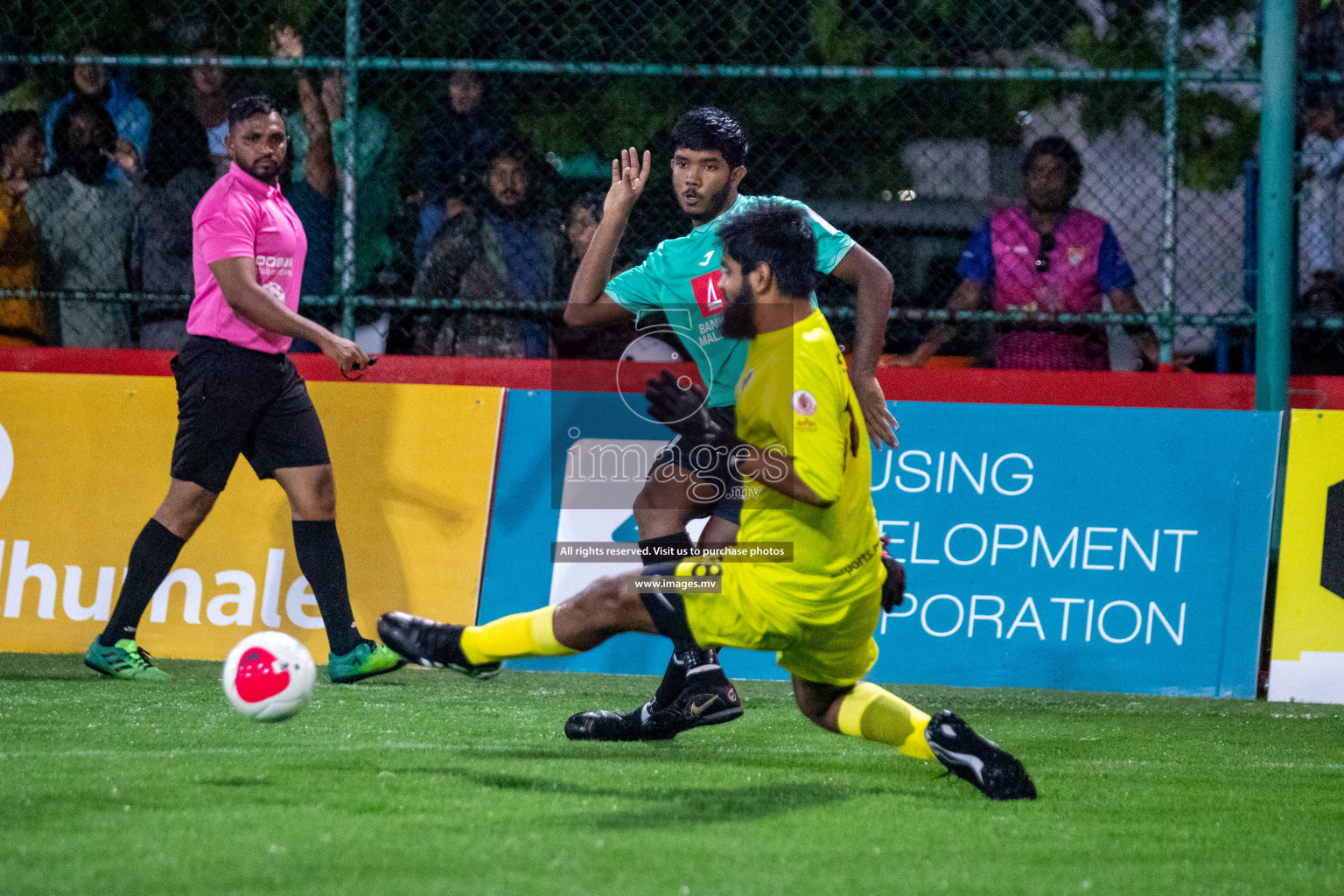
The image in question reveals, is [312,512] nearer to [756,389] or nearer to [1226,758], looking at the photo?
[756,389]

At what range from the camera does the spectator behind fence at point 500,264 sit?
7938 mm

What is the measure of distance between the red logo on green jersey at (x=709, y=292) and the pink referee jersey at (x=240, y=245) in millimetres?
1865

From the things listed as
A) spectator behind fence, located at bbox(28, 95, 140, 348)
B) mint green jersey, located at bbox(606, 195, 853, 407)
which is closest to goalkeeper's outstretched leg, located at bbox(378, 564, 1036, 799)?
mint green jersey, located at bbox(606, 195, 853, 407)

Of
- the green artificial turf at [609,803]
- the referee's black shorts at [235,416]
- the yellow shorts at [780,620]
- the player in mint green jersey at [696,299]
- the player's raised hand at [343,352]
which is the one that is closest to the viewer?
the green artificial turf at [609,803]

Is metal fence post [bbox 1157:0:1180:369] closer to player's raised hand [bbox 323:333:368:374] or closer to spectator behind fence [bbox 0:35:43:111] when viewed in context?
player's raised hand [bbox 323:333:368:374]

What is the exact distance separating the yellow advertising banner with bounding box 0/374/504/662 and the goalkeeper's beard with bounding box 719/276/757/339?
288 cm

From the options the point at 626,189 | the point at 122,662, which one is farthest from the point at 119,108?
the point at 626,189

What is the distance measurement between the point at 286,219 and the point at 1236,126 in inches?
181

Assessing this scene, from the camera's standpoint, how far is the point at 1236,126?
782 centimetres

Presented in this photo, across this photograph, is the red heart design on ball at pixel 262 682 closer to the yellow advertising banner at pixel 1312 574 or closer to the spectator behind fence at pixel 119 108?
the yellow advertising banner at pixel 1312 574

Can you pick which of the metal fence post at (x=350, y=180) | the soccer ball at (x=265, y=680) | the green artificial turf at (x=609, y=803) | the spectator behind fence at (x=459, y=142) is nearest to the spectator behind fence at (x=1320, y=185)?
the green artificial turf at (x=609, y=803)

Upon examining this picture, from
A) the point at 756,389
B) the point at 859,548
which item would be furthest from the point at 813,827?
the point at 756,389

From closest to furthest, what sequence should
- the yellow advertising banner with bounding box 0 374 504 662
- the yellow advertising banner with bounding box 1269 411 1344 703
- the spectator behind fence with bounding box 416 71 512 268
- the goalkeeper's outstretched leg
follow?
the goalkeeper's outstretched leg
the yellow advertising banner with bounding box 1269 411 1344 703
the yellow advertising banner with bounding box 0 374 504 662
the spectator behind fence with bounding box 416 71 512 268

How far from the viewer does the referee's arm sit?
20.1ft
